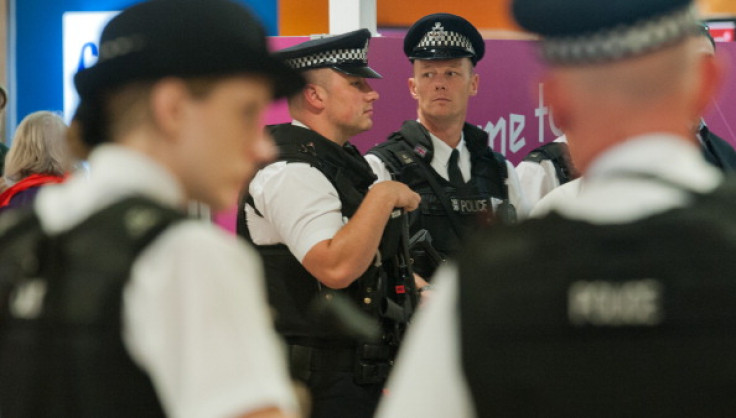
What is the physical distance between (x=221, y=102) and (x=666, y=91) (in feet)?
1.68

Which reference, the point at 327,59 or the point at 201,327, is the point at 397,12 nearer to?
the point at 327,59

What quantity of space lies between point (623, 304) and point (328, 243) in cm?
186

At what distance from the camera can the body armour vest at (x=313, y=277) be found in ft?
9.86

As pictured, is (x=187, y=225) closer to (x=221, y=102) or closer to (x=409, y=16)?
(x=221, y=102)

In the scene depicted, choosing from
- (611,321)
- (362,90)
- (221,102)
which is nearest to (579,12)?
(611,321)

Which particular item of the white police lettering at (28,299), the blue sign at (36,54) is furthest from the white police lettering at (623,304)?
the blue sign at (36,54)

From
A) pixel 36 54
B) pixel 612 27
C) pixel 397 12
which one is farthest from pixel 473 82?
pixel 36 54

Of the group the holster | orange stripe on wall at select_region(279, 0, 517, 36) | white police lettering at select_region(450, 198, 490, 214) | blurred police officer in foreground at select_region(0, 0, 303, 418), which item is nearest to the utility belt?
the holster

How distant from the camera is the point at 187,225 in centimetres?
115

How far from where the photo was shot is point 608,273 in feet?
3.42

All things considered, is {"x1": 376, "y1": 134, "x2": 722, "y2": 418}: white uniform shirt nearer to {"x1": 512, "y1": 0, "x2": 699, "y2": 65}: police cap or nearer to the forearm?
{"x1": 512, "y1": 0, "x2": 699, "y2": 65}: police cap

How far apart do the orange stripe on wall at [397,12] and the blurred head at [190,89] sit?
4554 millimetres

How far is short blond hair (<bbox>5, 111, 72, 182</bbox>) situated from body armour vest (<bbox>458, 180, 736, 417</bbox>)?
3.49 m

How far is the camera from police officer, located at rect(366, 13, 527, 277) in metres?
3.83
